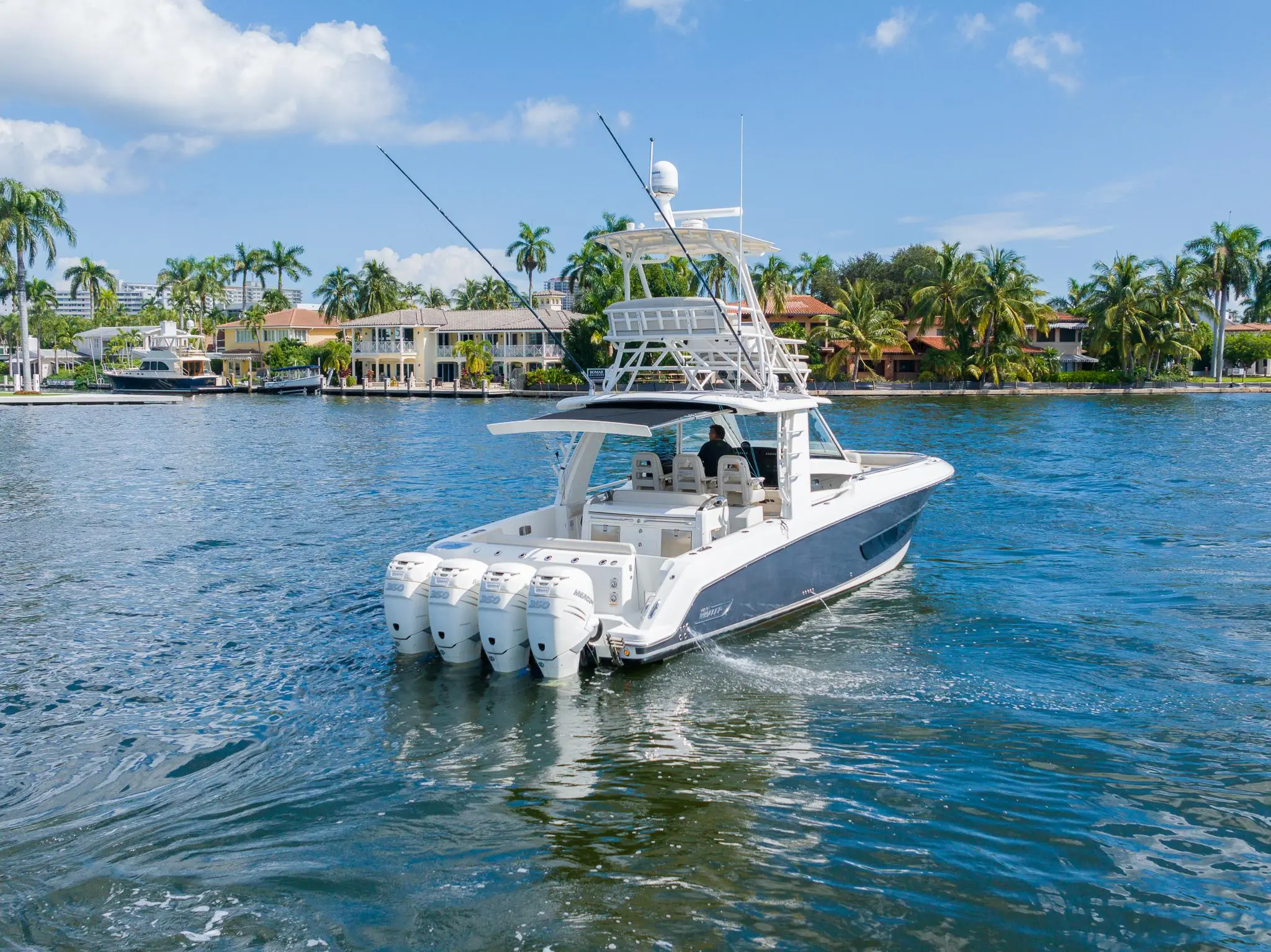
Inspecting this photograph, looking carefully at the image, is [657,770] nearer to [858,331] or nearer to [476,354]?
[858,331]

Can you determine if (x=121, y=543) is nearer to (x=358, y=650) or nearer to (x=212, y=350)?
(x=358, y=650)

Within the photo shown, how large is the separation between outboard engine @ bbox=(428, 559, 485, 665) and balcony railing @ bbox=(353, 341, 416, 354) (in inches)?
3118

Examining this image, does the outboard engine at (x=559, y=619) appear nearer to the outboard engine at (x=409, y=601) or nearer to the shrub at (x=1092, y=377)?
the outboard engine at (x=409, y=601)

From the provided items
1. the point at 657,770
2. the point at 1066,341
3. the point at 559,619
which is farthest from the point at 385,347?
the point at 657,770

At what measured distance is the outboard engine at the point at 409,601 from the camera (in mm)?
9305

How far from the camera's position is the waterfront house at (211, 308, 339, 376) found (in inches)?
3772

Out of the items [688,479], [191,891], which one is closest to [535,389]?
[688,479]

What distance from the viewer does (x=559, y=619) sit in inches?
338

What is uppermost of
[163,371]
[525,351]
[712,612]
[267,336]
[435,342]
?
[267,336]

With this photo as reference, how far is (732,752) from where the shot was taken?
782 cm

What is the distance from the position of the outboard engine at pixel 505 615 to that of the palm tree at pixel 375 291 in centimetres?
9485

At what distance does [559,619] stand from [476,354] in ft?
238

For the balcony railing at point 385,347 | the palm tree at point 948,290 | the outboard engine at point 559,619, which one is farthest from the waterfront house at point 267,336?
the outboard engine at point 559,619

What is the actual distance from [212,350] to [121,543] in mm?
95086
